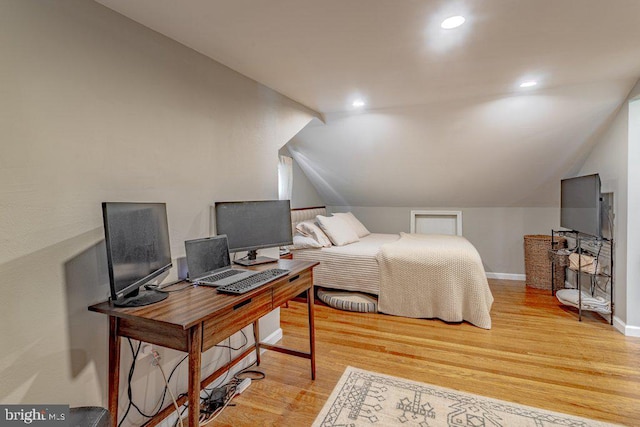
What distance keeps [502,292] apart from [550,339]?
4.60ft

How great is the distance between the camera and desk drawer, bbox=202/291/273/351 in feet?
4.64

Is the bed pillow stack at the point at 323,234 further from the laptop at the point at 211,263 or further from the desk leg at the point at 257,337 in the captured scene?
the laptop at the point at 211,263

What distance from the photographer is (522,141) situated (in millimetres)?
3678

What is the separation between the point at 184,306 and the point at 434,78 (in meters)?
2.48

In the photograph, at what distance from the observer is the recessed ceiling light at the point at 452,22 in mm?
1742

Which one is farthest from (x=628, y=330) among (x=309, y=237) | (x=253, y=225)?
(x=253, y=225)

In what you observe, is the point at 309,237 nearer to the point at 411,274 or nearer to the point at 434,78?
the point at 411,274

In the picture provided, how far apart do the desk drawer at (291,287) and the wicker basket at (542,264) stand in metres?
3.52

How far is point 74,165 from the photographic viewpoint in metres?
1.44

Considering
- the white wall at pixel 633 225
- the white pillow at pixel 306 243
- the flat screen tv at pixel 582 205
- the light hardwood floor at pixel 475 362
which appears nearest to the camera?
the light hardwood floor at pixel 475 362

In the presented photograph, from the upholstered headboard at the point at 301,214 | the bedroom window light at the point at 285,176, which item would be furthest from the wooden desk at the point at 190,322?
the bedroom window light at the point at 285,176

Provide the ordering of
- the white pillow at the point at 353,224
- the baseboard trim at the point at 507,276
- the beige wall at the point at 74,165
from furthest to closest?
the baseboard trim at the point at 507,276 < the white pillow at the point at 353,224 < the beige wall at the point at 74,165

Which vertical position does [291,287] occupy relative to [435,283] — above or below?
above

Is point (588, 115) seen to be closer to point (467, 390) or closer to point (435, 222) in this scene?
point (435, 222)
